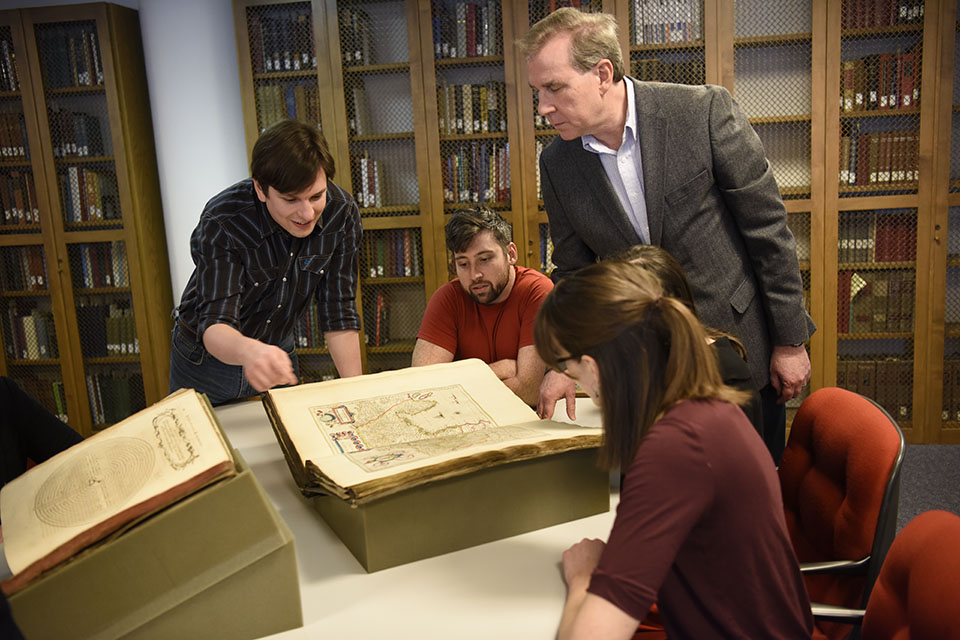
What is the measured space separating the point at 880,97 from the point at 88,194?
4.13 meters

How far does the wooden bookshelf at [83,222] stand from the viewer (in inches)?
148

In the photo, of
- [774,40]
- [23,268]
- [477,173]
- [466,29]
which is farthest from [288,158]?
[23,268]

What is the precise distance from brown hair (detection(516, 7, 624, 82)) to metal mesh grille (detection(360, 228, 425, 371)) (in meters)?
2.23

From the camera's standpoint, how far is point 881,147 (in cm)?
342

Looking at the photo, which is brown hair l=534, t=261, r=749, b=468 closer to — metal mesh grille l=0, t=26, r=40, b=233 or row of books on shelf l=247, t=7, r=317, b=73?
row of books on shelf l=247, t=7, r=317, b=73

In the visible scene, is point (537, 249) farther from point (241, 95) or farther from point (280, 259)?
point (280, 259)

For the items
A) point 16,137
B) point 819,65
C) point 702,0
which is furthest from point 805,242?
point 16,137

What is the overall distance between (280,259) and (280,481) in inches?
29.8

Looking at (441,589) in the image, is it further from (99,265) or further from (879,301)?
(99,265)

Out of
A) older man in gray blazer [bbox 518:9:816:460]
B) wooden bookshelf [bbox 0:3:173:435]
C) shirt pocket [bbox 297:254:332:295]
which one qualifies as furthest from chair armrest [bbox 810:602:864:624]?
wooden bookshelf [bbox 0:3:173:435]

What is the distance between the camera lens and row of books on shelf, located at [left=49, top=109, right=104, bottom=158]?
3.82 metres

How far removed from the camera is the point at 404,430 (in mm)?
1189

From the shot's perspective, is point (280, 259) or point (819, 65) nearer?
point (280, 259)

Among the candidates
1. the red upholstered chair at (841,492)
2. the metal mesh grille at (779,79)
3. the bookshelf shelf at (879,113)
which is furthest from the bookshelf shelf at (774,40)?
the red upholstered chair at (841,492)
